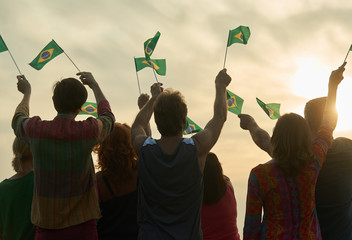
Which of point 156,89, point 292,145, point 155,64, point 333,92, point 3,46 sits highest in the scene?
point 3,46

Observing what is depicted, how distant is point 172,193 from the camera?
3.34m

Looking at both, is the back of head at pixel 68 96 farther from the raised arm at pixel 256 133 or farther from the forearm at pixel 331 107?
the forearm at pixel 331 107

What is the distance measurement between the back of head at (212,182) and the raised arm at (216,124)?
1.02 m

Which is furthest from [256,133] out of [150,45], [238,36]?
[150,45]

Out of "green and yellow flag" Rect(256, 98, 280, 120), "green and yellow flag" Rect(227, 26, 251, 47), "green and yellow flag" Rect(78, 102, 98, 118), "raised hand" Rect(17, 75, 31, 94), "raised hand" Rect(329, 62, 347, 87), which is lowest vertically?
"raised hand" Rect(329, 62, 347, 87)

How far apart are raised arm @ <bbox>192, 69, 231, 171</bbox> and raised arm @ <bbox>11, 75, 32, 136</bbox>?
4.93 ft

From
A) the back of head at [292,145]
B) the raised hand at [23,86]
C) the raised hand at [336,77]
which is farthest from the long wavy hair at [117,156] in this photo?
the raised hand at [336,77]

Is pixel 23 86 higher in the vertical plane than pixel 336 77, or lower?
higher

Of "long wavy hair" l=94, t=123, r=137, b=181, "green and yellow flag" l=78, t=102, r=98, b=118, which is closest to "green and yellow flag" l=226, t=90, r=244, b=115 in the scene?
"green and yellow flag" l=78, t=102, r=98, b=118

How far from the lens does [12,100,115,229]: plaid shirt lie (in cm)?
346

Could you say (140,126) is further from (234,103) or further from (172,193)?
(234,103)

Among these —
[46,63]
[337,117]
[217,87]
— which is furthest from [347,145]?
[46,63]

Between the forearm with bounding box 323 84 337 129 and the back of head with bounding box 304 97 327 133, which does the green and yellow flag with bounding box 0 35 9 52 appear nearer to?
the back of head with bounding box 304 97 327 133

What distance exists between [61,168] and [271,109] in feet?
11.6
